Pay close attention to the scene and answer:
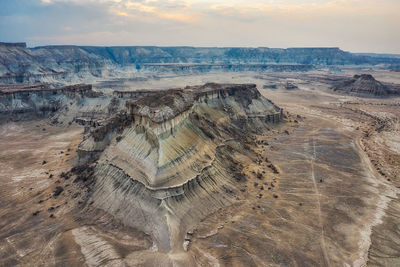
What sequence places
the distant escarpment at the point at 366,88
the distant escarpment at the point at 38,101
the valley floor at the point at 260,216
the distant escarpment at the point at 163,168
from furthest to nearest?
the distant escarpment at the point at 366,88 → the distant escarpment at the point at 38,101 → the distant escarpment at the point at 163,168 → the valley floor at the point at 260,216

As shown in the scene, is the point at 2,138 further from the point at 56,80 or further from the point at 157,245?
the point at 56,80

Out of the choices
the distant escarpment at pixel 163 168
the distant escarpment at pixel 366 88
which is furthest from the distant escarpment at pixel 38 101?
the distant escarpment at pixel 366 88

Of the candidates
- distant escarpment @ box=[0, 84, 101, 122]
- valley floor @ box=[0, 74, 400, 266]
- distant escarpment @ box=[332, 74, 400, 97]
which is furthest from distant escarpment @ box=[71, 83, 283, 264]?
distant escarpment @ box=[332, 74, 400, 97]

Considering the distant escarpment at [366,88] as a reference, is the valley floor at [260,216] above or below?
below

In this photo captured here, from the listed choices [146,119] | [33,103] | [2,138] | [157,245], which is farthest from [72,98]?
[157,245]

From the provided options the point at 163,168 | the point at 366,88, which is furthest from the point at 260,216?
the point at 366,88

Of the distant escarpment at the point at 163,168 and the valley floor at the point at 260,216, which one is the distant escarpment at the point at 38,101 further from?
the distant escarpment at the point at 163,168

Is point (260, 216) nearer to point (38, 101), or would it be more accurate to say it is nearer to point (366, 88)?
point (38, 101)

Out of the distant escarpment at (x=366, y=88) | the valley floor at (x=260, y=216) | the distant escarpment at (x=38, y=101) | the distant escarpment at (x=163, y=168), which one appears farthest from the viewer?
the distant escarpment at (x=366, y=88)
